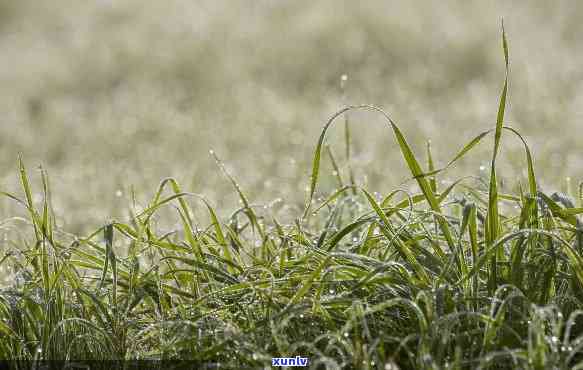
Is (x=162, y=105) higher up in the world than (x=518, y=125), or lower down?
higher up

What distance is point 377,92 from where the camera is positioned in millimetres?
6090

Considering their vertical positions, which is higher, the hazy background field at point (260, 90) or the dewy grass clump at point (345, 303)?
the hazy background field at point (260, 90)

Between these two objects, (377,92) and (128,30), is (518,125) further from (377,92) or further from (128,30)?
(128,30)

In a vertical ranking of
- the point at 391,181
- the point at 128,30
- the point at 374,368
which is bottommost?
the point at 374,368

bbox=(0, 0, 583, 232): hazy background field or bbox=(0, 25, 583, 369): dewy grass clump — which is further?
bbox=(0, 0, 583, 232): hazy background field

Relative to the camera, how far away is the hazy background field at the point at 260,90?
4605 millimetres

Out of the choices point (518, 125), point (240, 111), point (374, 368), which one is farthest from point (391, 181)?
point (374, 368)

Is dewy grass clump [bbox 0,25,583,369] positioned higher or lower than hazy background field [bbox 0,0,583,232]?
lower

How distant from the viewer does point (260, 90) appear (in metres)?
6.36

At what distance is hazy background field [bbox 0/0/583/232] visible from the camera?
4.61 m

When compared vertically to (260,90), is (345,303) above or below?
below

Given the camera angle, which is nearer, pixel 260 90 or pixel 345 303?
pixel 345 303

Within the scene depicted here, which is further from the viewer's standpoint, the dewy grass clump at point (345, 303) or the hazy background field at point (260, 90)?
the hazy background field at point (260, 90)

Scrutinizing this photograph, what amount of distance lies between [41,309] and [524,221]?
107cm
